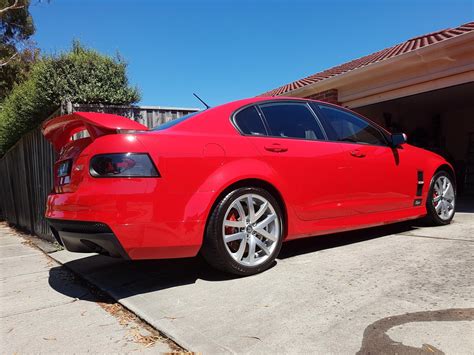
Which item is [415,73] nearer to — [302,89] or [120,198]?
[302,89]

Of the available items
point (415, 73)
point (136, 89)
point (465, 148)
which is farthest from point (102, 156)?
point (465, 148)

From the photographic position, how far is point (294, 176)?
3.88 m

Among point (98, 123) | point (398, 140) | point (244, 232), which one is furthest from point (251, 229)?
point (398, 140)

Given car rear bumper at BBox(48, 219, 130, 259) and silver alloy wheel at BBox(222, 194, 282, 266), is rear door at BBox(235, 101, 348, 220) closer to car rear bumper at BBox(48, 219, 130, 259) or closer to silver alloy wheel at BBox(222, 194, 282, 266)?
silver alloy wheel at BBox(222, 194, 282, 266)

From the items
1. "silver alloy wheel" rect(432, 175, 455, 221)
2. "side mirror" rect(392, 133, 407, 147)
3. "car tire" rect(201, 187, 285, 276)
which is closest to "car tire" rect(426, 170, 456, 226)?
"silver alloy wheel" rect(432, 175, 455, 221)

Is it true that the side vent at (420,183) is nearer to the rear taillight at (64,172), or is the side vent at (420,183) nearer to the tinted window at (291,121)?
the tinted window at (291,121)

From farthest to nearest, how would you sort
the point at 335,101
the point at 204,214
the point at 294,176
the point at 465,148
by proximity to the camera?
the point at 465,148, the point at 335,101, the point at 294,176, the point at 204,214

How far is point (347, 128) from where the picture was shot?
15.1 feet

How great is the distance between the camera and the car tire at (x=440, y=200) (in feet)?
17.3

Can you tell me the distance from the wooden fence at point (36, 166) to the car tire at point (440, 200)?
4110 mm

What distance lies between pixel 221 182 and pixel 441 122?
507 inches

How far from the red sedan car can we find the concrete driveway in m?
0.31

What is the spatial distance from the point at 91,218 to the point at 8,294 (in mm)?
1669

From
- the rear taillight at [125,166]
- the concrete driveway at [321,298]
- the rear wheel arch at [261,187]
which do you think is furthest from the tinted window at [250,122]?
the concrete driveway at [321,298]
